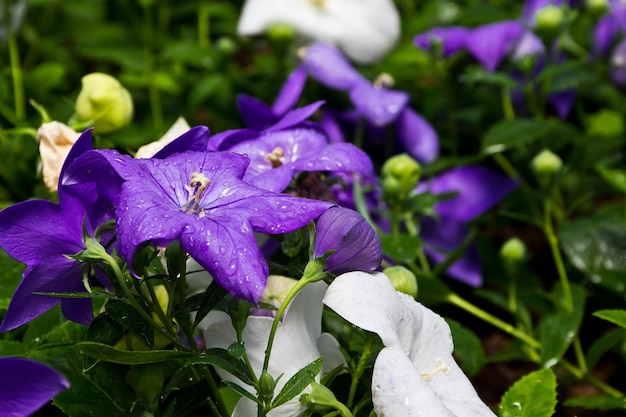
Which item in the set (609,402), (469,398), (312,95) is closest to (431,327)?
(469,398)

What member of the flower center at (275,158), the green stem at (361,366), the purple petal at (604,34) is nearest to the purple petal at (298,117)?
the flower center at (275,158)

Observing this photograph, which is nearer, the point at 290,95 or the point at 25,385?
the point at 25,385

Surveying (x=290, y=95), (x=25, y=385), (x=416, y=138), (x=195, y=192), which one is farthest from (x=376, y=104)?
(x=25, y=385)

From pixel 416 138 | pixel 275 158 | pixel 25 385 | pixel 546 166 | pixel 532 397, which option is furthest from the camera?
pixel 416 138

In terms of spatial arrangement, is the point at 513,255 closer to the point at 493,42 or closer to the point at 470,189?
the point at 470,189

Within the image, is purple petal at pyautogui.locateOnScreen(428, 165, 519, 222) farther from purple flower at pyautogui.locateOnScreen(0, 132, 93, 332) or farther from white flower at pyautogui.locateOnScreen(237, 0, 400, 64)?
purple flower at pyautogui.locateOnScreen(0, 132, 93, 332)

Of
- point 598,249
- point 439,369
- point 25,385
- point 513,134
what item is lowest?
point 598,249

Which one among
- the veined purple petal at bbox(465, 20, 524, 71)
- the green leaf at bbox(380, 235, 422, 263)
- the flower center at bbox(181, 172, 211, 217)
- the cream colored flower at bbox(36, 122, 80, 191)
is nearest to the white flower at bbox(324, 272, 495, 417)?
the flower center at bbox(181, 172, 211, 217)
